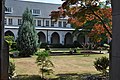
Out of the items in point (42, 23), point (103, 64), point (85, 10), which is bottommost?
point (103, 64)

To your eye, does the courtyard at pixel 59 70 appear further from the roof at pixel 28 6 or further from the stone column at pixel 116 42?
the roof at pixel 28 6

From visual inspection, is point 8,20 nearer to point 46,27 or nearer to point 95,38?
point 46,27

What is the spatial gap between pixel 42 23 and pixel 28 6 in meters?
4.91

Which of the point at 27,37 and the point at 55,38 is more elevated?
the point at 55,38

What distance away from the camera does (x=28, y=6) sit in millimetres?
52938

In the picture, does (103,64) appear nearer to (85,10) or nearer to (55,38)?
(85,10)

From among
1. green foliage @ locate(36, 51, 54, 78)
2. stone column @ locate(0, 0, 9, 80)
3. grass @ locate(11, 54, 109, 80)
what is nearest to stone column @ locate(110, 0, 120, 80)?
stone column @ locate(0, 0, 9, 80)

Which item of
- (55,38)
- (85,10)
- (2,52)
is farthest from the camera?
(55,38)

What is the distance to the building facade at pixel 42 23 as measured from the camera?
50656 millimetres

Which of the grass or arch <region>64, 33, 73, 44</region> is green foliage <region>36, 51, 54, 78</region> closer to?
the grass

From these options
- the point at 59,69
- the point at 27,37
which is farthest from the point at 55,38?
the point at 59,69

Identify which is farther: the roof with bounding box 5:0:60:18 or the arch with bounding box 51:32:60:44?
the arch with bounding box 51:32:60:44

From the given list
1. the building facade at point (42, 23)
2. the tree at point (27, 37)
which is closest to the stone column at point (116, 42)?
the tree at point (27, 37)

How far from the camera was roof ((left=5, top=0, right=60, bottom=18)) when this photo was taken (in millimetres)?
51531
